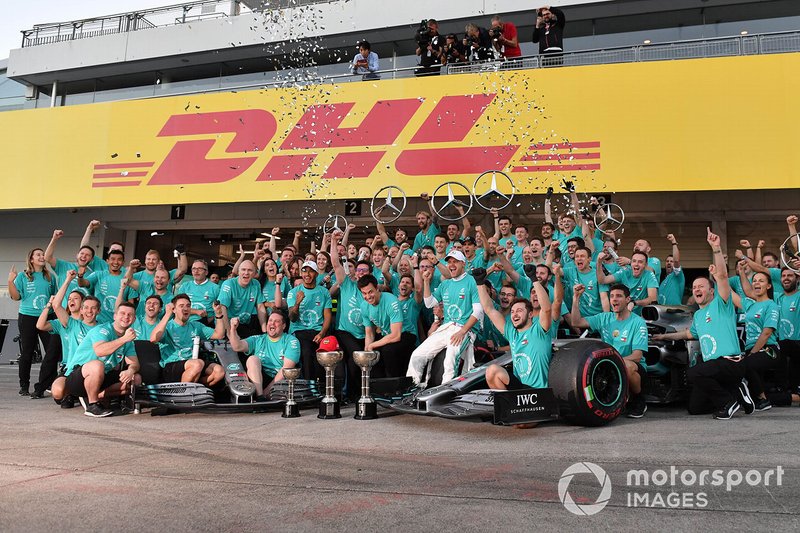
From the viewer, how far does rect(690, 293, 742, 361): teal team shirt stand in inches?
257

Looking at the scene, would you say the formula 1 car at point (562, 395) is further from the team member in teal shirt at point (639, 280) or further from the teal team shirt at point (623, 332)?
the team member in teal shirt at point (639, 280)

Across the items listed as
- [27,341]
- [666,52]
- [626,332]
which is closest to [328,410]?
[626,332]

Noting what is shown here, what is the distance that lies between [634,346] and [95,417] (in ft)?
19.1

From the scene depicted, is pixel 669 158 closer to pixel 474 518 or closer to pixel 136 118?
pixel 474 518

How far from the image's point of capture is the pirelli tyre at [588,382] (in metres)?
5.66

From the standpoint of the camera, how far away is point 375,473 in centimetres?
413

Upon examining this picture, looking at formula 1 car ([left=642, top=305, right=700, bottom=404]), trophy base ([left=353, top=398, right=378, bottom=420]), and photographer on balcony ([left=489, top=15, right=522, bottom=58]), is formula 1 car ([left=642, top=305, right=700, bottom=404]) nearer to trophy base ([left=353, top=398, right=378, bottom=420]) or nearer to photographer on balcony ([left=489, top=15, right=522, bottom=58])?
trophy base ([left=353, top=398, right=378, bottom=420])

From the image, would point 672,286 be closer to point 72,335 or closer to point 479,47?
point 479,47

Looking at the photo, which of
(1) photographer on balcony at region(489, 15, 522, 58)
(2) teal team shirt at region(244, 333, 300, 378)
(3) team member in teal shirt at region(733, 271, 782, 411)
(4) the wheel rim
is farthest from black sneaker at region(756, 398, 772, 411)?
(1) photographer on balcony at region(489, 15, 522, 58)

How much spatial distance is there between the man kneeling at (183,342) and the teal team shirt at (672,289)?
20.3 ft

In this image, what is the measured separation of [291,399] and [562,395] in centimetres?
292

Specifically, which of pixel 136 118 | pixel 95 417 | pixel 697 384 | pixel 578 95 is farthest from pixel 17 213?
pixel 697 384

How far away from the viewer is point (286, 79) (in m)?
13.7

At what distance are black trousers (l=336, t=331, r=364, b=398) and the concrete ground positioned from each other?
1.35 m
